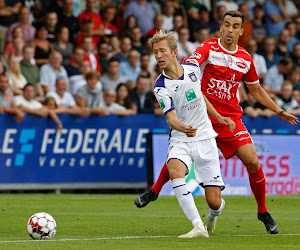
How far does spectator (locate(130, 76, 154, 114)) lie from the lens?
17.6 meters

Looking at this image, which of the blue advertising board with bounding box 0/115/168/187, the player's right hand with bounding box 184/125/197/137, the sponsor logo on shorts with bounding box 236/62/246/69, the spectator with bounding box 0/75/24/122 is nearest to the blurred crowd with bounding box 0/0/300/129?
the spectator with bounding box 0/75/24/122

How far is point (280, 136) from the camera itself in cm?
1683

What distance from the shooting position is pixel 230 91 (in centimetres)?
1006

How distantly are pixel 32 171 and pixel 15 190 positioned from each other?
0.61m

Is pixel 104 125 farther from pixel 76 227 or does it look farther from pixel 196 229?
pixel 196 229

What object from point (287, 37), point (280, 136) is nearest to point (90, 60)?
point (280, 136)

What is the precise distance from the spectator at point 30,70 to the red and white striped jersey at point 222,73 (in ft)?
25.1

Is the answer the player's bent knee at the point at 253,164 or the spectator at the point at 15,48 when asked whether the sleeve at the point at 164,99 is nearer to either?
the player's bent knee at the point at 253,164

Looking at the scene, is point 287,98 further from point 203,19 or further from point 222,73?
point 222,73

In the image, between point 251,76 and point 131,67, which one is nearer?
point 251,76

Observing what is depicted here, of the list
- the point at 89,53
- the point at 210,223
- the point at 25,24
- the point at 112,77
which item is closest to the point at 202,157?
the point at 210,223

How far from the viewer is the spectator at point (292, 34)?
2200 cm

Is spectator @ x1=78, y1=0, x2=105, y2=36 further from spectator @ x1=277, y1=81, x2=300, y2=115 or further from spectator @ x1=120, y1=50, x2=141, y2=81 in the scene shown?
spectator @ x1=277, y1=81, x2=300, y2=115

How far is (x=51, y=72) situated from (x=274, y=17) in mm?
7930
